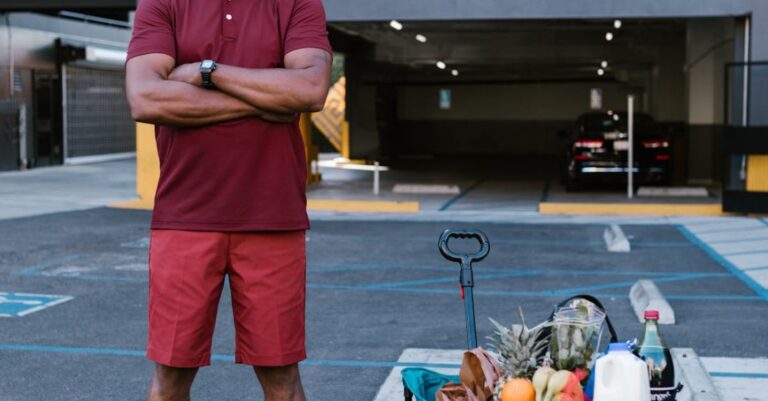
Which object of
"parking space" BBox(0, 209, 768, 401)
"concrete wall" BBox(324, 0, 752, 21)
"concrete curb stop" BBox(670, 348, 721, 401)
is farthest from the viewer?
"concrete wall" BBox(324, 0, 752, 21)

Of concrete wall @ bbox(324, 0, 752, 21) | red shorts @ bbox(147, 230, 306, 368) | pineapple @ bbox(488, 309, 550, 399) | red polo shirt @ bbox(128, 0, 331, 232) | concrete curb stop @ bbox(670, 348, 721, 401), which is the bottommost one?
concrete curb stop @ bbox(670, 348, 721, 401)

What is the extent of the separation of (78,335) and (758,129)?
10.6 meters

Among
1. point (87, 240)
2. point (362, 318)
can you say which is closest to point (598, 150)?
point (87, 240)

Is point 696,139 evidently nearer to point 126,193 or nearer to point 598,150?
point 598,150

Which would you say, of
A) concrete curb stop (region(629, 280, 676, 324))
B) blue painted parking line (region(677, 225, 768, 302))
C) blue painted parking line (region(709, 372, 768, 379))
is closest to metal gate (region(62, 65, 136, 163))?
blue painted parking line (region(677, 225, 768, 302))

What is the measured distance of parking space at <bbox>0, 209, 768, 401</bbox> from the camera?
6.50m

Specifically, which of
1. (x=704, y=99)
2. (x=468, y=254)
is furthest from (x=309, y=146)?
(x=468, y=254)

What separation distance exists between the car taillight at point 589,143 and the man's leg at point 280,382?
53.1 feet

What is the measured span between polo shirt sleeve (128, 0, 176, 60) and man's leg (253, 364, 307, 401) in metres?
1.02

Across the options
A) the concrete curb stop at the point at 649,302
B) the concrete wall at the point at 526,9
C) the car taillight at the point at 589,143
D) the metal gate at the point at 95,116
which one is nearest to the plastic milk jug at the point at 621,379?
the concrete curb stop at the point at 649,302

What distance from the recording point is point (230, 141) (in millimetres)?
3467

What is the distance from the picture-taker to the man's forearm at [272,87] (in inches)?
134

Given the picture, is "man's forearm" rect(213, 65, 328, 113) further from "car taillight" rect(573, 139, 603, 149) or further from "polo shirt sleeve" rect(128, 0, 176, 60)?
"car taillight" rect(573, 139, 603, 149)

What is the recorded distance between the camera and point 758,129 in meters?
15.3
